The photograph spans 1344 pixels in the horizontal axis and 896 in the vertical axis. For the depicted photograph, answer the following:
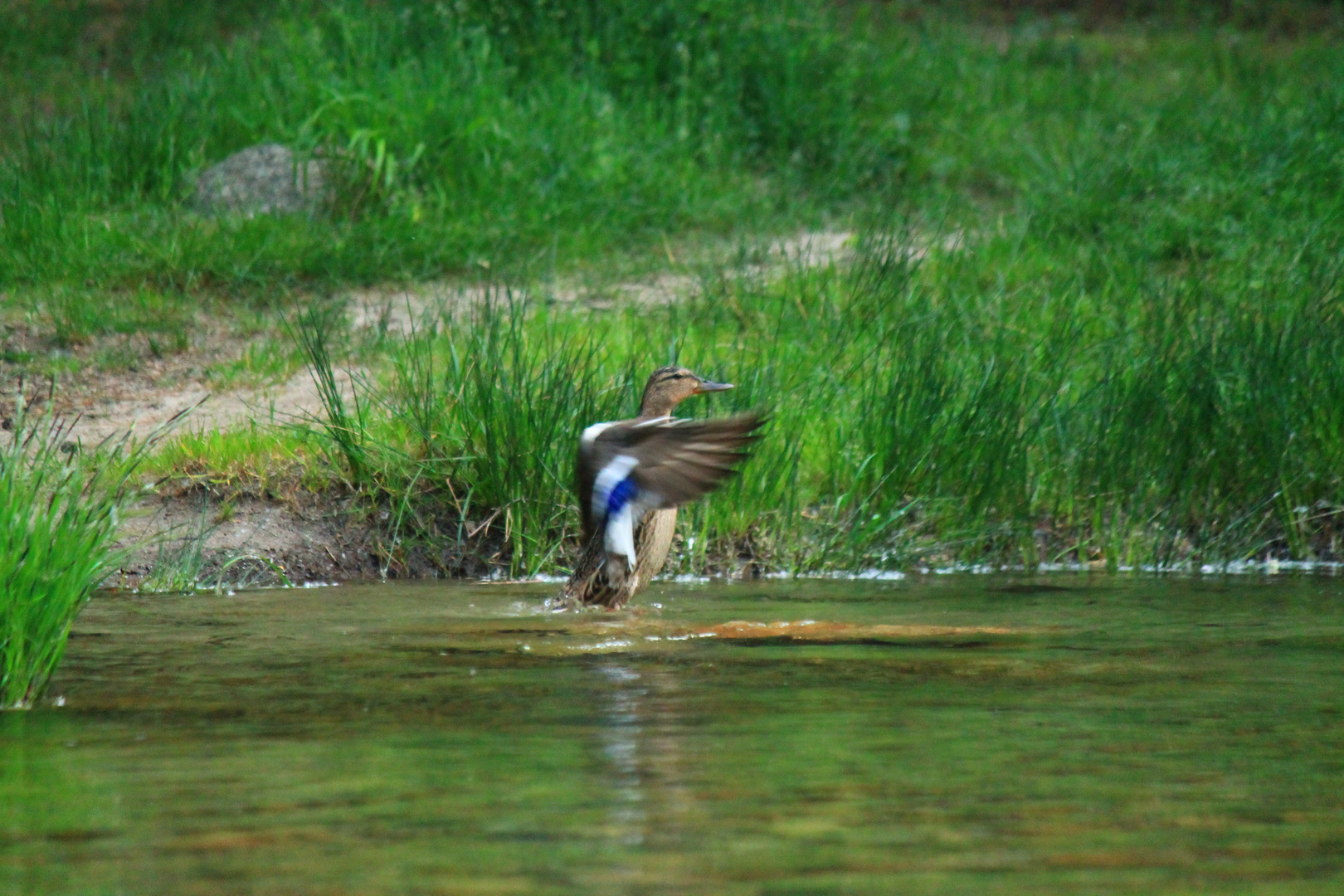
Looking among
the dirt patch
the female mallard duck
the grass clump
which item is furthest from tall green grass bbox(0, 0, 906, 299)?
the grass clump

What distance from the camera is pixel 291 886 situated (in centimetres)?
253

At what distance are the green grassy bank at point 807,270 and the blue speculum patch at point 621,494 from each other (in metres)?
1.30

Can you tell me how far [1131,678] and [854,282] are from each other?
189 inches

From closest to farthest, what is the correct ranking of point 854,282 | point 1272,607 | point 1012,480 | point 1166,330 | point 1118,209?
point 1272,607 < point 1012,480 < point 1166,330 < point 854,282 < point 1118,209

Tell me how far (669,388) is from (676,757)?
10.1 feet

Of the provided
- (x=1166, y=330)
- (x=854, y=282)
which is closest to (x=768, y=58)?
(x=854, y=282)

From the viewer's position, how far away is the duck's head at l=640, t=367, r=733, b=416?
6316mm

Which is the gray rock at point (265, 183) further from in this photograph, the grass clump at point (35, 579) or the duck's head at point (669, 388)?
the grass clump at point (35, 579)

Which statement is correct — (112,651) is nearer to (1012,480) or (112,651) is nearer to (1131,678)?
(1131,678)

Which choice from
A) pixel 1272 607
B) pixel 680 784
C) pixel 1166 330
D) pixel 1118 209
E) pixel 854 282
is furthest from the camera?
pixel 1118 209

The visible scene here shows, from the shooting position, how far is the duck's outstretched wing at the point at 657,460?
17.0ft

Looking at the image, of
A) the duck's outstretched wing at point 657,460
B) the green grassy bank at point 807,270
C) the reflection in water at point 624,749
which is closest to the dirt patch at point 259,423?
the green grassy bank at point 807,270

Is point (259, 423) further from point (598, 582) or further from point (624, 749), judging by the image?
point (624, 749)

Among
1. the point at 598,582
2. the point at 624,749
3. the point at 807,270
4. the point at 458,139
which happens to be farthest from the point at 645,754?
the point at 458,139
